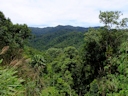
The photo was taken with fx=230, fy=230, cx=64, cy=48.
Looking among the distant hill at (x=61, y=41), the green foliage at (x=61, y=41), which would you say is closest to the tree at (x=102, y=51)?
the distant hill at (x=61, y=41)

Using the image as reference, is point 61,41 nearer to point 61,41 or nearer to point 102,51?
point 61,41

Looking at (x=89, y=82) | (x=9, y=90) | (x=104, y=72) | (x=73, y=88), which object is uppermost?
(x=9, y=90)

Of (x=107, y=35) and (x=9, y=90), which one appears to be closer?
(x=9, y=90)

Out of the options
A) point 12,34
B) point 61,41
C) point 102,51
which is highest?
point 12,34

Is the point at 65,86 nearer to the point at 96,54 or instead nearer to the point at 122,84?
the point at 96,54

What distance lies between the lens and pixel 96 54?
16.8 m

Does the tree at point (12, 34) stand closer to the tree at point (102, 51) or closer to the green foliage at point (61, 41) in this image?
the tree at point (102, 51)

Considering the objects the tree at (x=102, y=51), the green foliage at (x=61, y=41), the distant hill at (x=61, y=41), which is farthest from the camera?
the green foliage at (x=61, y=41)

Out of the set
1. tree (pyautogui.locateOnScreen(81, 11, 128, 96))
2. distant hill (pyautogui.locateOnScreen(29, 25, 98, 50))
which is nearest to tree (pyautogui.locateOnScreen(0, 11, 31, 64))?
tree (pyautogui.locateOnScreen(81, 11, 128, 96))

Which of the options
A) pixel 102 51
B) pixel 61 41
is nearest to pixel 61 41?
pixel 61 41

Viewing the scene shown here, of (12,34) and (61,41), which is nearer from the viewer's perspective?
(12,34)

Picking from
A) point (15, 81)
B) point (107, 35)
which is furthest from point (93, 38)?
point (15, 81)

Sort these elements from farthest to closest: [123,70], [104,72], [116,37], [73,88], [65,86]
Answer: [73,88]
[65,86]
[104,72]
[116,37]
[123,70]

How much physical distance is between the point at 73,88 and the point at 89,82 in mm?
6839
